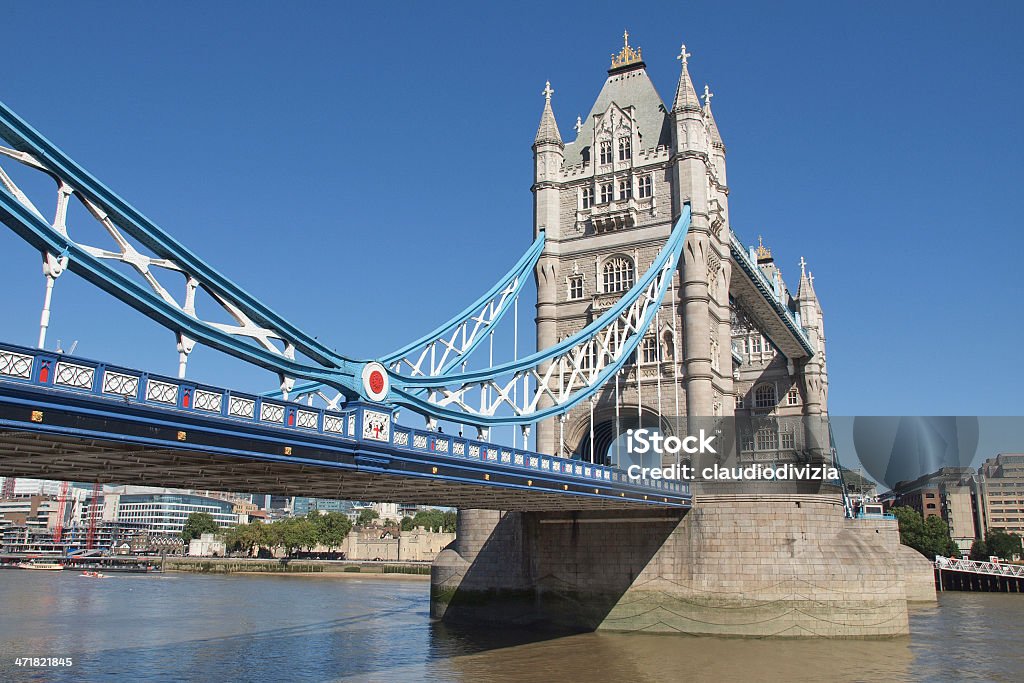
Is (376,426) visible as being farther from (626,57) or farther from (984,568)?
(984,568)

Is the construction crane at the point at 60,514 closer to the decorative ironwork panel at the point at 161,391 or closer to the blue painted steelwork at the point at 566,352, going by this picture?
the blue painted steelwork at the point at 566,352

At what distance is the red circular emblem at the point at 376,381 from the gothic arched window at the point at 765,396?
46657mm

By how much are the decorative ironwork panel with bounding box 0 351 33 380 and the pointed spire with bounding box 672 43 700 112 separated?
34.4 meters

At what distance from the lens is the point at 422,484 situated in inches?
933

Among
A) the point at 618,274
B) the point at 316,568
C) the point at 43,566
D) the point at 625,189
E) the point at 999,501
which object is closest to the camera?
the point at 618,274

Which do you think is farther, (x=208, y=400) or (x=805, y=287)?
(x=805, y=287)

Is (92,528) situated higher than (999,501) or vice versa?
(999,501)

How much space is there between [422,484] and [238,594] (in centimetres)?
4324

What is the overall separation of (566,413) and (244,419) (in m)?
23.2

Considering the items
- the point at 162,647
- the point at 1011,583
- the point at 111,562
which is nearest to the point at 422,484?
the point at 162,647

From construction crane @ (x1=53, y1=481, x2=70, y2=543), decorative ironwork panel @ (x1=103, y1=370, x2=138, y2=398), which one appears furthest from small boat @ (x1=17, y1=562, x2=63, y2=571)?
decorative ironwork panel @ (x1=103, y1=370, x2=138, y2=398)

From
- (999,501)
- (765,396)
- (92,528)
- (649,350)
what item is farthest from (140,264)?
(92,528)

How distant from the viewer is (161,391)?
15.4 m

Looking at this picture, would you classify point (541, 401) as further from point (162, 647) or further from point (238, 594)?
point (238, 594)
